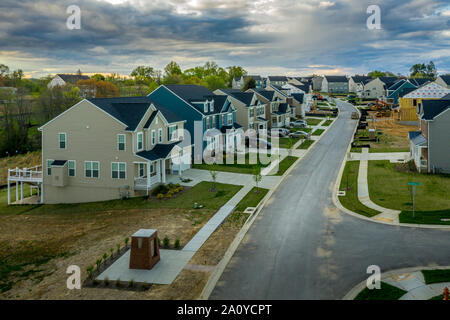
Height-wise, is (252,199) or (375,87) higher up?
(375,87)

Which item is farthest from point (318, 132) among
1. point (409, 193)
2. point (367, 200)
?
point (367, 200)

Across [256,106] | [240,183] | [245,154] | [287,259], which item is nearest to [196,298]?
[287,259]

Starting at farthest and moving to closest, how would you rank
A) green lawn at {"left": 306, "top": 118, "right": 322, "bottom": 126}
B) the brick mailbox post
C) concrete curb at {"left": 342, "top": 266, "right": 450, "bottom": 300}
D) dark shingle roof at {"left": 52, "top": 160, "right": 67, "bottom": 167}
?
green lawn at {"left": 306, "top": 118, "right": 322, "bottom": 126}
dark shingle roof at {"left": 52, "top": 160, "right": 67, "bottom": 167}
the brick mailbox post
concrete curb at {"left": 342, "top": 266, "right": 450, "bottom": 300}

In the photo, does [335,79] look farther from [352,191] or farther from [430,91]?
[352,191]

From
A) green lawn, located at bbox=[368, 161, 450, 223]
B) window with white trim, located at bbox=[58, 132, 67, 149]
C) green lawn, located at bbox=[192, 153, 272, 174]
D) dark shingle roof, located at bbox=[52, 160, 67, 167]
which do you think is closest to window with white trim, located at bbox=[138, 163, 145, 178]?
dark shingle roof, located at bbox=[52, 160, 67, 167]

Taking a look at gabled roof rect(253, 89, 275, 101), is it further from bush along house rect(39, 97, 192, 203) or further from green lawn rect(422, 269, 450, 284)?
green lawn rect(422, 269, 450, 284)
